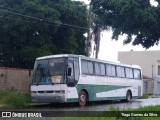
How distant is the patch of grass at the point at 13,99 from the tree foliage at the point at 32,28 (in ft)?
22.5

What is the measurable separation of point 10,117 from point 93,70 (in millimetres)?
10703

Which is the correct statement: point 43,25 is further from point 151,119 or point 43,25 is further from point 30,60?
point 151,119

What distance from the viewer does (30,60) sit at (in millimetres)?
29047

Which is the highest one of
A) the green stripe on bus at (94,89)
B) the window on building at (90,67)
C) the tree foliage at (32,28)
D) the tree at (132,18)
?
the tree foliage at (32,28)

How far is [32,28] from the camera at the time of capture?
28.9 metres

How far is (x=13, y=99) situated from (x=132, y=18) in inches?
416

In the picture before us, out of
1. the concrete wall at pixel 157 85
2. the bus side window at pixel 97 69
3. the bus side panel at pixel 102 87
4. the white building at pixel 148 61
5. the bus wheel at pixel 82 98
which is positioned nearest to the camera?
the bus wheel at pixel 82 98

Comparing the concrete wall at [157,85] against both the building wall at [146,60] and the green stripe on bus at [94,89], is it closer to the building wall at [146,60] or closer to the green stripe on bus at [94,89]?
the building wall at [146,60]

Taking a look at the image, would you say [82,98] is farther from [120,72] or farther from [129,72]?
[129,72]

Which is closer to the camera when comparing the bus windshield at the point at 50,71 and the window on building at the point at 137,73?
the bus windshield at the point at 50,71

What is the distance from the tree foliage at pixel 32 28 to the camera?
93.1 ft

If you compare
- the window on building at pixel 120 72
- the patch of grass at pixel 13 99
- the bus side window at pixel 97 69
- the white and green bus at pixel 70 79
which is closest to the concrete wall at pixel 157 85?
the window on building at pixel 120 72

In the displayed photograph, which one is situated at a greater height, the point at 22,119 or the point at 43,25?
the point at 43,25

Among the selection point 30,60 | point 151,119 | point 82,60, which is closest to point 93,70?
point 82,60
